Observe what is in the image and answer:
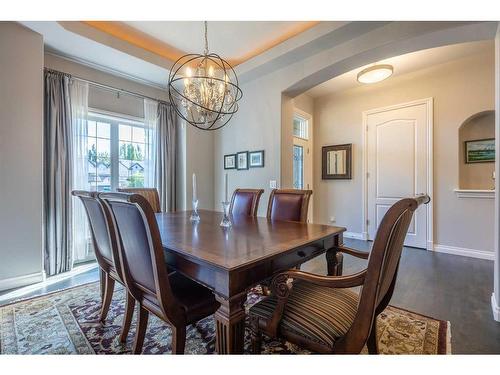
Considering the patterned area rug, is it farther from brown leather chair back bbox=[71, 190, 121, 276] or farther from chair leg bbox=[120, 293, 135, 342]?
brown leather chair back bbox=[71, 190, 121, 276]

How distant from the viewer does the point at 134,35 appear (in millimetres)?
2973

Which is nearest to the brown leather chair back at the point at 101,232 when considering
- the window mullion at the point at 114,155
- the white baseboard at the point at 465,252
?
the window mullion at the point at 114,155

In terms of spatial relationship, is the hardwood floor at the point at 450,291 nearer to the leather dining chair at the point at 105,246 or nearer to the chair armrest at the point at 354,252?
the chair armrest at the point at 354,252

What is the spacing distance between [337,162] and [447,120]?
68.5 inches

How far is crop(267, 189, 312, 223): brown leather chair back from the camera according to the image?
2188mm

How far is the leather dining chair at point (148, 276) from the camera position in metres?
1.09

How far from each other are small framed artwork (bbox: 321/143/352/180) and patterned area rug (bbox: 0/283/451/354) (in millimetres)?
2981

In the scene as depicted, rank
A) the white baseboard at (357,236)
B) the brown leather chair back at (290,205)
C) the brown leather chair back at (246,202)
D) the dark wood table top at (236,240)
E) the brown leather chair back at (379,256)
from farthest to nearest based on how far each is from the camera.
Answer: the white baseboard at (357,236), the brown leather chair back at (246,202), the brown leather chair back at (290,205), the dark wood table top at (236,240), the brown leather chair back at (379,256)

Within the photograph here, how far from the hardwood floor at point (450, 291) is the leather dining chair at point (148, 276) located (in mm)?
1643

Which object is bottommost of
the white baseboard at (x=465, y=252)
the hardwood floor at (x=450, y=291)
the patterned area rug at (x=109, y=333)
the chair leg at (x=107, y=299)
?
the hardwood floor at (x=450, y=291)

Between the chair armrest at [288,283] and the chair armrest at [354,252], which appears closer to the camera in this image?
the chair armrest at [288,283]

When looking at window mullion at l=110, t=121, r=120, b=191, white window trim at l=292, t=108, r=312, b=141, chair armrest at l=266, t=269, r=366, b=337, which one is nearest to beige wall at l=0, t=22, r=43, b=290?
window mullion at l=110, t=121, r=120, b=191
